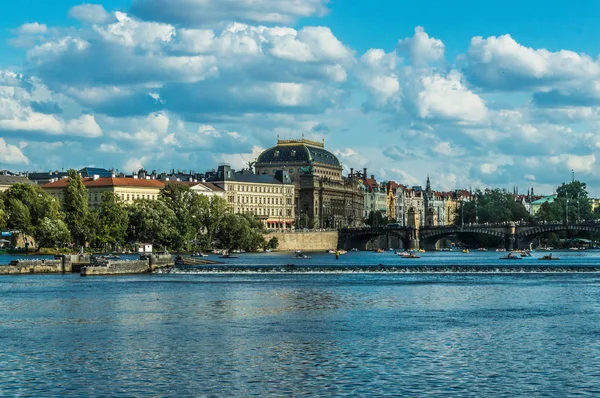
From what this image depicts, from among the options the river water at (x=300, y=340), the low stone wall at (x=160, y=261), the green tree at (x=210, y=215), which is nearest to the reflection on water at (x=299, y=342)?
the river water at (x=300, y=340)

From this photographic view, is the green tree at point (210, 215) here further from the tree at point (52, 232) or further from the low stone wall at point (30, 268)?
the low stone wall at point (30, 268)

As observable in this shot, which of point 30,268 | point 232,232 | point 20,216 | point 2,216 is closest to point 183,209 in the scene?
point 232,232

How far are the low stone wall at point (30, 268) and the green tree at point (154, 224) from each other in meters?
65.6

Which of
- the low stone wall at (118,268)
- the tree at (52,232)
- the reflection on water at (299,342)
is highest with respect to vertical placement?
the tree at (52,232)

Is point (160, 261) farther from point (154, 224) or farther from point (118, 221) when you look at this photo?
point (154, 224)

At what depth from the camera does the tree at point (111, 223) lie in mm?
172250

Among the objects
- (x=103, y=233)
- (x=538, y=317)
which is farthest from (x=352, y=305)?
(x=103, y=233)

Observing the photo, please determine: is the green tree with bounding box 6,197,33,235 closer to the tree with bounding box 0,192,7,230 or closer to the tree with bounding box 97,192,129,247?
the tree with bounding box 0,192,7,230

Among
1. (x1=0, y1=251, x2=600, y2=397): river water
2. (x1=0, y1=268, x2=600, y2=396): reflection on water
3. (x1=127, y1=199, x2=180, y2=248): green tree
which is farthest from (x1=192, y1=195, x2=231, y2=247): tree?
(x1=0, y1=268, x2=600, y2=396): reflection on water

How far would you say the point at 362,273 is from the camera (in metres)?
113

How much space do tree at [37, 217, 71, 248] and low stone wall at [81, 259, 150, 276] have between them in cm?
4741

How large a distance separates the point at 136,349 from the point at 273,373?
8475 mm

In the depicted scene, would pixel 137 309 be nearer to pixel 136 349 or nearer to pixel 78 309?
pixel 78 309

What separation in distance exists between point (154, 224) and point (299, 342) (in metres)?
130
